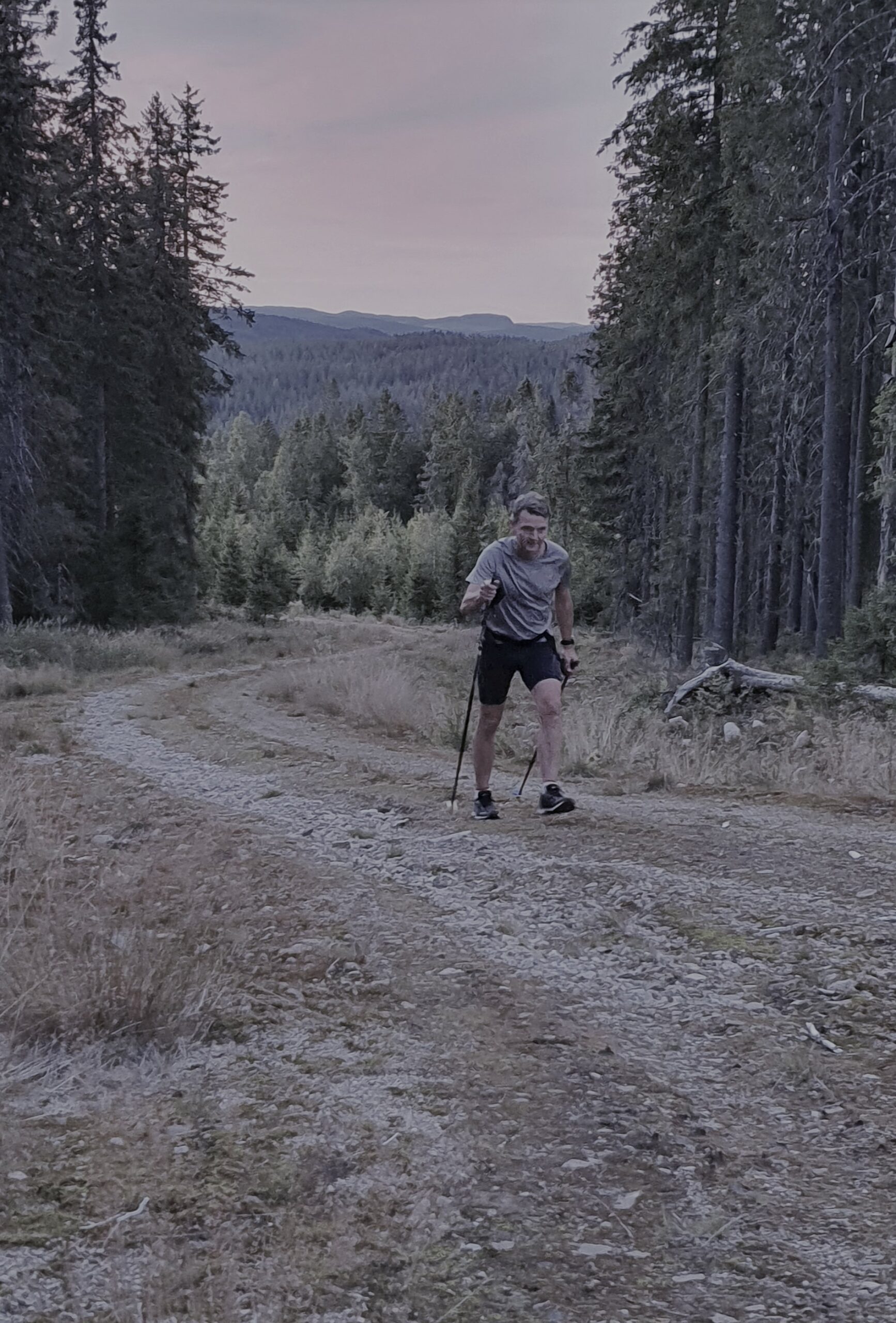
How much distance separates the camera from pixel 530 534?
264 inches

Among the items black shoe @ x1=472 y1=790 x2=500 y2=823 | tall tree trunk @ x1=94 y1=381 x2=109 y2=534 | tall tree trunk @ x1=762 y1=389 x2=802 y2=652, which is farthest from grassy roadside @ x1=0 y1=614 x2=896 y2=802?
tall tree trunk @ x1=762 y1=389 x2=802 y2=652

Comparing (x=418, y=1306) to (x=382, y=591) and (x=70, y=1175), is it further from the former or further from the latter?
(x=382, y=591)

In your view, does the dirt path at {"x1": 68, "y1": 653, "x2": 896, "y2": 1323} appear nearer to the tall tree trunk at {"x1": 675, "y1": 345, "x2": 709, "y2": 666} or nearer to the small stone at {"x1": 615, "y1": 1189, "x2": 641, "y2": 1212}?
the small stone at {"x1": 615, "y1": 1189, "x2": 641, "y2": 1212}

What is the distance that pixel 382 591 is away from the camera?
68.5m

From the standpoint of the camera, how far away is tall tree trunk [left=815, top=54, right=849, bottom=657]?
47.6 feet

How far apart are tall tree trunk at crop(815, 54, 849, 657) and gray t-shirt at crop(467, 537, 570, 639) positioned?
398 inches

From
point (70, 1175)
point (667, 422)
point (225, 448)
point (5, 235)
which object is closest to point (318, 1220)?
point (70, 1175)

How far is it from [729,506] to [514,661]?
1324 centimetres

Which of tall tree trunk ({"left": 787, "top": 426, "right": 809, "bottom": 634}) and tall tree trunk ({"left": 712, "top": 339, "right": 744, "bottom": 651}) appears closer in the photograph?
tall tree trunk ({"left": 712, "top": 339, "right": 744, "bottom": 651})

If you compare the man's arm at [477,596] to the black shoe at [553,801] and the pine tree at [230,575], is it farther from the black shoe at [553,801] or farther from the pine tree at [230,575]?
the pine tree at [230,575]

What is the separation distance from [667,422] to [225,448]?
10200 cm

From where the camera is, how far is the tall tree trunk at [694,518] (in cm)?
2172

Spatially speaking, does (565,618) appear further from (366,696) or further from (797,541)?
(797,541)

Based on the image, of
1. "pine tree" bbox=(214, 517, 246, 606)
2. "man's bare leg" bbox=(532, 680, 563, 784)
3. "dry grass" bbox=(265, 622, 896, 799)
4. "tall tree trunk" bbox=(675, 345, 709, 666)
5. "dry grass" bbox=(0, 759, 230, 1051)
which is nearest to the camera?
"dry grass" bbox=(0, 759, 230, 1051)
